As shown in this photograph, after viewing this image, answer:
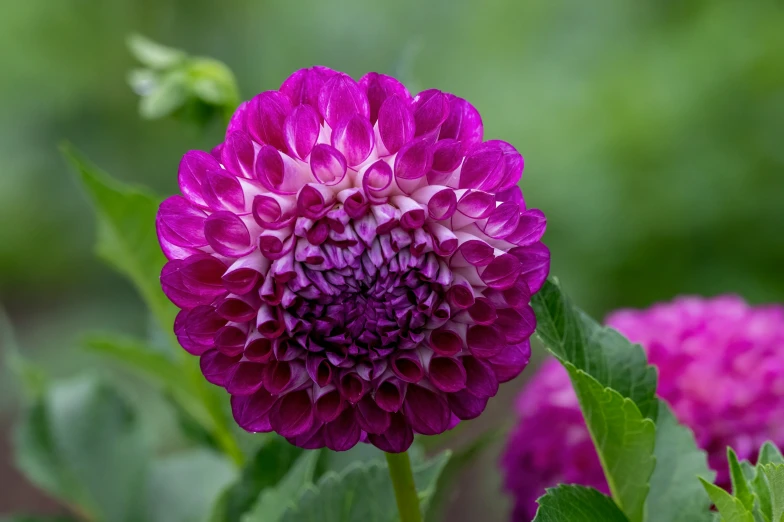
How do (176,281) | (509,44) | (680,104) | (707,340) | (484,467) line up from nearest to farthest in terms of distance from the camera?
1. (176,281)
2. (707,340)
3. (484,467)
4. (680,104)
5. (509,44)

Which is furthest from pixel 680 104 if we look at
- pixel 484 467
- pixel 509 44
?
pixel 484 467

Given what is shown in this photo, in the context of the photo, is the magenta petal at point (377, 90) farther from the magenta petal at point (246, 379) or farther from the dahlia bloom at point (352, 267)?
the magenta petal at point (246, 379)

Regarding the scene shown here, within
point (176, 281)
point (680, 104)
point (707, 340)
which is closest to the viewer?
point (176, 281)

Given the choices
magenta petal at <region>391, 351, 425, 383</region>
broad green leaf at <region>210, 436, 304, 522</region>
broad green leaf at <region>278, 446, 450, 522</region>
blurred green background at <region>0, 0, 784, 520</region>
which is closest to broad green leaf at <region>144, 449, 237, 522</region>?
broad green leaf at <region>210, 436, 304, 522</region>

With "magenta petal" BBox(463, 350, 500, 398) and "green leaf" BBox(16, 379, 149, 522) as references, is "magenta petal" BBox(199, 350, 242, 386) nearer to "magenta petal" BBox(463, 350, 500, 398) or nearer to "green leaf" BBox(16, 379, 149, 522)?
"magenta petal" BBox(463, 350, 500, 398)

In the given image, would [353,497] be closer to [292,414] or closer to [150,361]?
[292,414]

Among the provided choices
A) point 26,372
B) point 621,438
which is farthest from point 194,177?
point 26,372

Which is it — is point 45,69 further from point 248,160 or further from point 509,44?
point 248,160
